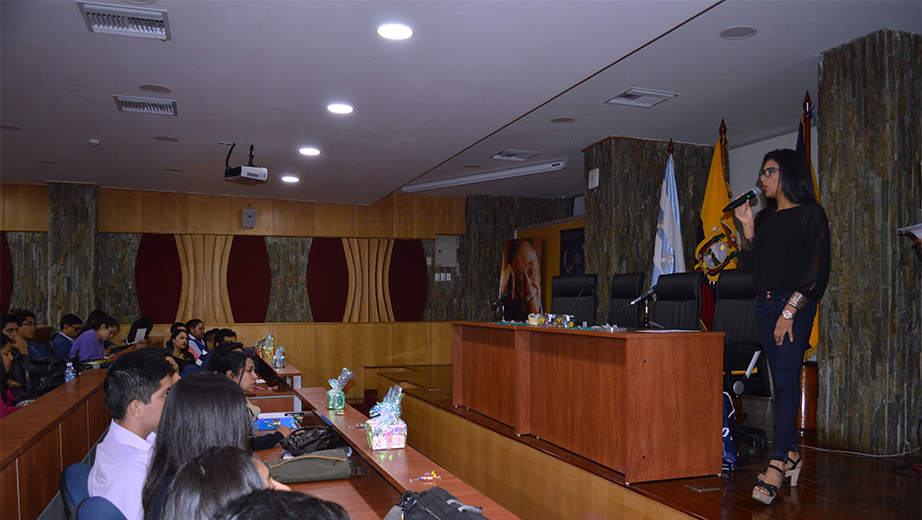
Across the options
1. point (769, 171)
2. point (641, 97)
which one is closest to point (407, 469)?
point (769, 171)

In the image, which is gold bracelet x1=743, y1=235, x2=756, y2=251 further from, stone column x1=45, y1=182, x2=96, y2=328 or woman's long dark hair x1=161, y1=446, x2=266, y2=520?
stone column x1=45, y1=182, x2=96, y2=328

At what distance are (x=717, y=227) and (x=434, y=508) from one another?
530 cm

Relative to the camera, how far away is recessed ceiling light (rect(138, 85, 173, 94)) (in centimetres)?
452

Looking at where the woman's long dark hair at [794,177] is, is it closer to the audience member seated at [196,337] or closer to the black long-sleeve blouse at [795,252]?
the black long-sleeve blouse at [795,252]

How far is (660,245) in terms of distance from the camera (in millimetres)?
6465

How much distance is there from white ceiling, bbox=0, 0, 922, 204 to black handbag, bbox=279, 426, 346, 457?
7.33ft

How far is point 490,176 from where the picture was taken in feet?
28.9

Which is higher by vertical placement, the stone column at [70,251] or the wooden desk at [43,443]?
the stone column at [70,251]

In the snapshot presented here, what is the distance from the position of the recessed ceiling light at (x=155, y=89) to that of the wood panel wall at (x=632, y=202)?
4.29m

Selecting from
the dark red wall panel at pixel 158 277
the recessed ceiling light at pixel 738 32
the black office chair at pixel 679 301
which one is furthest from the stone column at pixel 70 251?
the recessed ceiling light at pixel 738 32

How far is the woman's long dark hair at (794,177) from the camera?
294 cm

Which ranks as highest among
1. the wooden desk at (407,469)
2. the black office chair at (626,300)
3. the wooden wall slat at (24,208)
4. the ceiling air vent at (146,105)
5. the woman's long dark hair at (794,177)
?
the ceiling air vent at (146,105)

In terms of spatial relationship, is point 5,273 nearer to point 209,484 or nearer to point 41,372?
point 41,372

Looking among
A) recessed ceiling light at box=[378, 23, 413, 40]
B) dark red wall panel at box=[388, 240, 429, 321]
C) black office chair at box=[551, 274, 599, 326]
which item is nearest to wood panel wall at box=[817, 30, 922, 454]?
black office chair at box=[551, 274, 599, 326]
